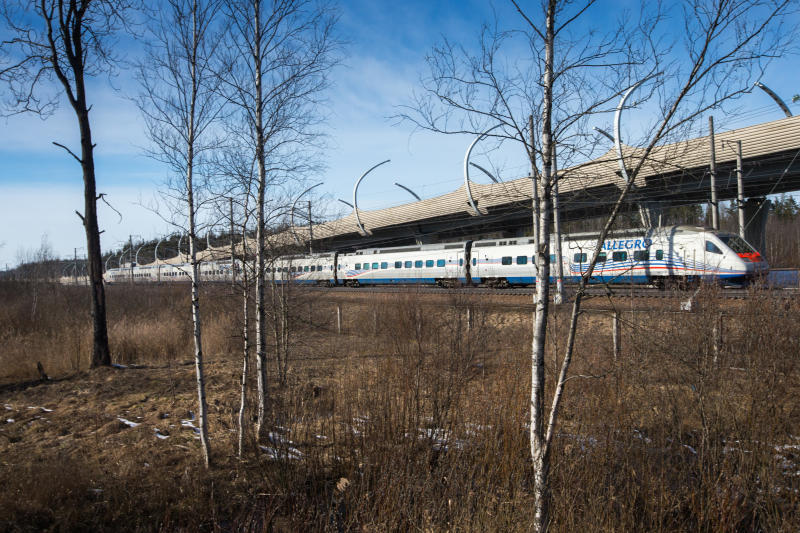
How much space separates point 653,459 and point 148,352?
12183mm

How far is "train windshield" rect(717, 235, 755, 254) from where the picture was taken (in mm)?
16547

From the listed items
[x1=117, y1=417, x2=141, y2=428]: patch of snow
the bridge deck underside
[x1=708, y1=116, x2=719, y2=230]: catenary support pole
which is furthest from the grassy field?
[x1=708, y1=116, x2=719, y2=230]: catenary support pole

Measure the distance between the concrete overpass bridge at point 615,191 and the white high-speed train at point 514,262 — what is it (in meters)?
0.69

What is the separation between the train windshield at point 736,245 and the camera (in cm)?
1655

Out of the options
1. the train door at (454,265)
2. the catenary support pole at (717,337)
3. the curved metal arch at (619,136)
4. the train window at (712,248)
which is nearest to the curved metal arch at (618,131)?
the curved metal arch at (619,136)

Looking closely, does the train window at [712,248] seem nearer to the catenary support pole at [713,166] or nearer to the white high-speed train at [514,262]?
the white high-speed train at [514,262]

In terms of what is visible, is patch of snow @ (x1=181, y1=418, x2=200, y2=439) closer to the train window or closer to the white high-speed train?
the white high-speed train

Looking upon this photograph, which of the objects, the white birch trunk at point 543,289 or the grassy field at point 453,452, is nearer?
the white birch trunk at point 543,289

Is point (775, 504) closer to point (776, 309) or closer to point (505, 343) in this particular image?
point (776, 309)

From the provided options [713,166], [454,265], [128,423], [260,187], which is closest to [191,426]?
[128,423]

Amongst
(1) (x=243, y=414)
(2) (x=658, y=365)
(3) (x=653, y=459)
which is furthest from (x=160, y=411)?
(2) (x=658, y=365)

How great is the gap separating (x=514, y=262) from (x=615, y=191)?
65.6 feet

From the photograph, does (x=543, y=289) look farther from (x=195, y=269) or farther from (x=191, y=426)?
(x=191, y=426)

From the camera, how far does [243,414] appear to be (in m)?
5.30
